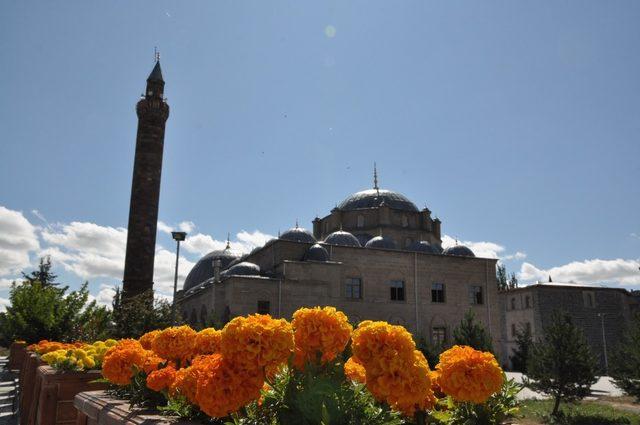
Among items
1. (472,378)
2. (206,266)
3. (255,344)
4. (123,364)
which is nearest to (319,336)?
(255,344)

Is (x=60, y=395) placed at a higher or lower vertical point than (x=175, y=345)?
lower

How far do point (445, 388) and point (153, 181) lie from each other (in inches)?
919

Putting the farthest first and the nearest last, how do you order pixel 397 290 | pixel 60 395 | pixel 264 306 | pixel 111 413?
1. pixel 397 290
2. pixel 264 306
3. pixel 60 395
4. pixel 111 413

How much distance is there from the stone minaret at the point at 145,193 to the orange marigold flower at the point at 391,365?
2156 centimetres

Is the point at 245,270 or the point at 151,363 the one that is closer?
the point at 151,363

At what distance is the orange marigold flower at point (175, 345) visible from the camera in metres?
3.50

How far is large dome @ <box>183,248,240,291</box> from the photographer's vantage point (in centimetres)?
3738

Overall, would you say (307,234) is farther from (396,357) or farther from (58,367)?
(396,357)

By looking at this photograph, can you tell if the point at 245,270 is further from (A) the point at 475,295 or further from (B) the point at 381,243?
(A) the point at 475,295

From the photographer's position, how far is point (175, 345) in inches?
139

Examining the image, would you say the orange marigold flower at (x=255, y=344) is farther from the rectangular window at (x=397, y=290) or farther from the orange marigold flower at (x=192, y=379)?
the rectangular window at (x=397, y=290)

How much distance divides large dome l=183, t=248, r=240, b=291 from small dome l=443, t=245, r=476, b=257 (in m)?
16.4

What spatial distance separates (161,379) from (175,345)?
0.57 meters

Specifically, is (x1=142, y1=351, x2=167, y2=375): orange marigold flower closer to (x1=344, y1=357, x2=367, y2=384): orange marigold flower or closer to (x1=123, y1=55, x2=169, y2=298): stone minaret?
(x1=344, y1=357, x2=367, y2=384): orange marigold flower
